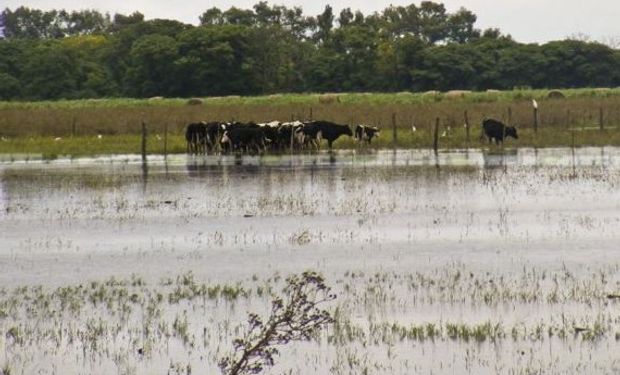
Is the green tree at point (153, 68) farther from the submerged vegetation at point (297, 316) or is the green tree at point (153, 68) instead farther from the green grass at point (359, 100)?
the submerged vegetation at point (297, 316)

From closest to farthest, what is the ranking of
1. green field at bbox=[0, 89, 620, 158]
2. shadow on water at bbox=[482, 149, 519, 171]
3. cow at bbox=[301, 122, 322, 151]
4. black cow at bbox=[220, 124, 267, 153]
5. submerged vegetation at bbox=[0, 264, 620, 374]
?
submerged vegetation at bbox=[0, 264, 620, 374]
shadow on water at bbox=[482, 149, 519, 171]
black cow at bbox=[220, 124, 267, 153]
cow at bbox=[301, 122, 322, 151]
green field at bbox=[0, 89, 620, 158]

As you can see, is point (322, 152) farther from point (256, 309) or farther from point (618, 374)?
point (618, 374)

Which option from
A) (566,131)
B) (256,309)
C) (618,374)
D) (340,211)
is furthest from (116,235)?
(566,131)

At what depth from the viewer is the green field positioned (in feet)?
154

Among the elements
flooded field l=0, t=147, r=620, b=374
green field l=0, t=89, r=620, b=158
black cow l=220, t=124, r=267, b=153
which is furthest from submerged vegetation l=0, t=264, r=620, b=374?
green field l=0, t=89, r=620, b=158

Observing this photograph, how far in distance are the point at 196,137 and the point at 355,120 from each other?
1246 cm

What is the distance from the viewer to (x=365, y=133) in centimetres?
4619

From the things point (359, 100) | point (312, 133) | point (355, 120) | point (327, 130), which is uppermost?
point (359, 100)

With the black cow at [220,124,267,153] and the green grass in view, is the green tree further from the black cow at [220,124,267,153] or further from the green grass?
the black cow at [220,124,267,153]

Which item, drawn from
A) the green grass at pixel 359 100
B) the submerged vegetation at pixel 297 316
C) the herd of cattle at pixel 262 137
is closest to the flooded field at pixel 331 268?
the submerged vegetation at pixel 297 316

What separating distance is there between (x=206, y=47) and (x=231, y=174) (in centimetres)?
6030

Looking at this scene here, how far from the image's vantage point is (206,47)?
304 ft

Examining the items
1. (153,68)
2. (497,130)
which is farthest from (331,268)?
(153,68)

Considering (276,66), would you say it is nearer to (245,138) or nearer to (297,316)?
(245,138)
